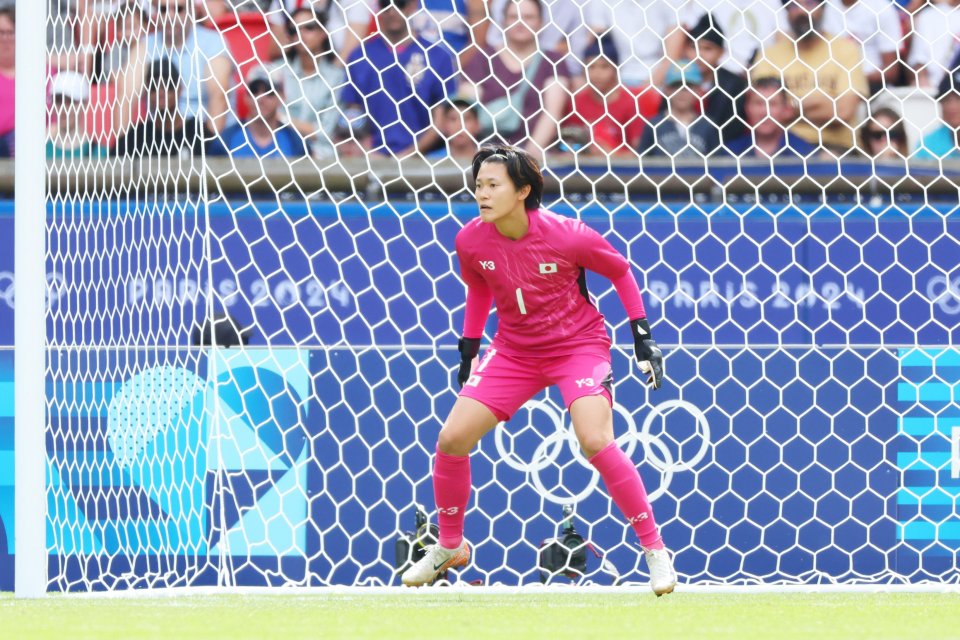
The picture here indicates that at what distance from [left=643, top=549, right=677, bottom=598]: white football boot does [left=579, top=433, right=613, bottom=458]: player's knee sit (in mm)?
346

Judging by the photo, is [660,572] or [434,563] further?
[434,563]

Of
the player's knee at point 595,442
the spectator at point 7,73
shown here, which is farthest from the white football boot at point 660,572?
the spectator at point 7,73

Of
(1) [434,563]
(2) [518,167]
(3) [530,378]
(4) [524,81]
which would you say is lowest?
(1) [434,563]

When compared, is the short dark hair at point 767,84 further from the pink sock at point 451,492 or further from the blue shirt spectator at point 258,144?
the pink sock at point 451,492

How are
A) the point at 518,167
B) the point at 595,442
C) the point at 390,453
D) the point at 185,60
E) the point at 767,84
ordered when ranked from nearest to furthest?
the point at 595,442, the point at 518,167, the point at 390,453, the point at 185,60, the point at 767,84

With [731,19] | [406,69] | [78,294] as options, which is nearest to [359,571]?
[78,294]

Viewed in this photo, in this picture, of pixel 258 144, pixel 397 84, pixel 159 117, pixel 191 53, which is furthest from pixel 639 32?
pixel 159 117

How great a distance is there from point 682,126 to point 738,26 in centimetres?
58

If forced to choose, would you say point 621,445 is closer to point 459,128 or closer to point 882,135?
point 459,128

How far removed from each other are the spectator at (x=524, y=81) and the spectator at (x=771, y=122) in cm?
87

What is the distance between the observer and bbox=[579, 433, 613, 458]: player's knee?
4676 millimetres

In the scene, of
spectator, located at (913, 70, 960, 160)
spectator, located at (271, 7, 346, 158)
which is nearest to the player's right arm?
spectator, located at (271, 7, 346, 158)

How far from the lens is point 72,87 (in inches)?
250

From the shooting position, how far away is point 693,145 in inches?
293
